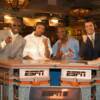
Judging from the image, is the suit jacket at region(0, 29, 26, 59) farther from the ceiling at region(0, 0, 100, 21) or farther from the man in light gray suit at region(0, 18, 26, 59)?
the ceiling at region(0, 0, 100, 21)

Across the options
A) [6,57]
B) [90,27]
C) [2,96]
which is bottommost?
[2,96]

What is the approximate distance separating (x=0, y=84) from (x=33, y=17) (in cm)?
418

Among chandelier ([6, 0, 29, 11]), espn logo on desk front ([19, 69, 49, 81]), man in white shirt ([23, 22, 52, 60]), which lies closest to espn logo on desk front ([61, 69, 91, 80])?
espn logo on desk front ([19, 69, 49, 81])

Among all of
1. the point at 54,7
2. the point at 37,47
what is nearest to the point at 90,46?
the point at 37,47

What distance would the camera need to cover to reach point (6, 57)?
21.7 feet

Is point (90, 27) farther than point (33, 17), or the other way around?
point (33, 17)

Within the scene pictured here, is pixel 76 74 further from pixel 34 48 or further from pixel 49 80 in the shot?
pixel 34 48

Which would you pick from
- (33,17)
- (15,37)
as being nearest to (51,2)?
(33,17)

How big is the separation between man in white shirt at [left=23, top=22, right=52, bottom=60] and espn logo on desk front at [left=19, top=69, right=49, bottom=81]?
675 mm

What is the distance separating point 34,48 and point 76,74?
3.30ft

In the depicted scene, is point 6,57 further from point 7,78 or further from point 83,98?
point 83,98

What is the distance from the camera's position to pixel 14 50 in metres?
6.59

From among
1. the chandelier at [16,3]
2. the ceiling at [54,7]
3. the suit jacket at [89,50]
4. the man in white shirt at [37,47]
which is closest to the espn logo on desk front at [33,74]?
the man in white shirt at [37,47]

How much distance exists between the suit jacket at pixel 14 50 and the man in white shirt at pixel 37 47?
0.07 meters
